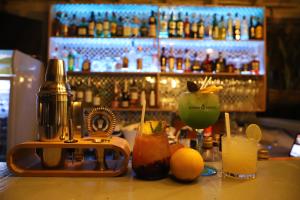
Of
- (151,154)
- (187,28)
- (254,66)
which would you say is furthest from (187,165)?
(254,66)

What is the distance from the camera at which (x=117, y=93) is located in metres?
3.07

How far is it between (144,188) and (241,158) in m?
0.30

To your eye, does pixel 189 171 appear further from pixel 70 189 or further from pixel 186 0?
pixel 186 0

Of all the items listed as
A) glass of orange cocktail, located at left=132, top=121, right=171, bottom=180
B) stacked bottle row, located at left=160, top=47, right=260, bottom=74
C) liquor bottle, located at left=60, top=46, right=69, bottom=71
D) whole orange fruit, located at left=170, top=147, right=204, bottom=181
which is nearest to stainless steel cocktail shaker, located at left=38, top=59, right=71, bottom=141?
glass of orange cocktail, located at left=132, top=121, right=171, bottom=180

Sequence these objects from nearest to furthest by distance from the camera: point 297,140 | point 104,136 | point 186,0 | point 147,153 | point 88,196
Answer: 1. point 88,196
2. point 147,153
3. point 104,136
4. point 297,140
5. point 186,0

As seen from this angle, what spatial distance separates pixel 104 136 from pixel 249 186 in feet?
1.48

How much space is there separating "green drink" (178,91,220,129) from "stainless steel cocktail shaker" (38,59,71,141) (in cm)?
38

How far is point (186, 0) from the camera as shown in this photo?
10.7 feet

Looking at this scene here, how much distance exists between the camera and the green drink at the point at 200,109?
0.88 meters

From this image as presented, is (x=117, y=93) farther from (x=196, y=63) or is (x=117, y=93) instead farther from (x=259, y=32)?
(x=259, y=32)

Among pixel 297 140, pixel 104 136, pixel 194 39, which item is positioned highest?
pixel 194 39

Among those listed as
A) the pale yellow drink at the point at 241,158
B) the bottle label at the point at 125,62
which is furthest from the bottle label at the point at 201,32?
the pale yellow drink at the point at 241,158

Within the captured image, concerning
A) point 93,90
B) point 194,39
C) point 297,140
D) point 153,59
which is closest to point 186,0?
point 194,39

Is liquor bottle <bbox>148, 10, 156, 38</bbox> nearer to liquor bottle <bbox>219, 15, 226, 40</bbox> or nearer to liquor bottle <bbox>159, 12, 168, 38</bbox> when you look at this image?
liquor bottle <bbox>159, 12, 168, 38</bbox>
